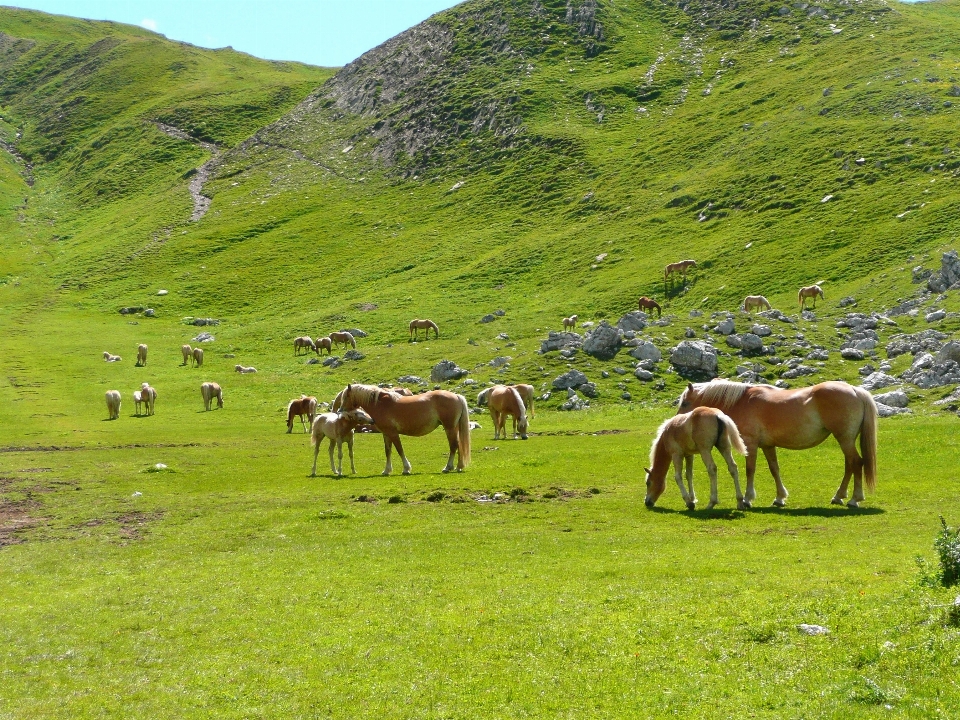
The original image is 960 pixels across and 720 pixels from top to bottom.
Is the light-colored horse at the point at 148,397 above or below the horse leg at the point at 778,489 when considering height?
above

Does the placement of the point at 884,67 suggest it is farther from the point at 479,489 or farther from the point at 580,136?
the point at 479,489

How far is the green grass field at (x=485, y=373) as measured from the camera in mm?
10867

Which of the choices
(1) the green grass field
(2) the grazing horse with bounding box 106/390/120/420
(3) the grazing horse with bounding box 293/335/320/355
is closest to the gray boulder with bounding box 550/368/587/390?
(1) the green grass field

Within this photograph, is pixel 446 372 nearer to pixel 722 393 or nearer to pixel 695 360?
pixel 695 360

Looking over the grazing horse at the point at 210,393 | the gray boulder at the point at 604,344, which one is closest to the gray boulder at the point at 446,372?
the gray boulder at the point at 604,344

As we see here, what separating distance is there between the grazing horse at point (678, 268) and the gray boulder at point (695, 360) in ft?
75.9

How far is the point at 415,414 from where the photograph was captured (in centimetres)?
2952

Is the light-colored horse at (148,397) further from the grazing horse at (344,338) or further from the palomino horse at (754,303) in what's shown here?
the palomino horse at (754,303)

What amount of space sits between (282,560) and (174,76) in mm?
198735

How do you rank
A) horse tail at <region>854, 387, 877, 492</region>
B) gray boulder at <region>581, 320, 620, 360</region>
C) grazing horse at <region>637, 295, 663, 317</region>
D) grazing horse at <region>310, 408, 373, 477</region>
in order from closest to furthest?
1. horse tail at <region>854, 387, 877, 492</region>
2. grazing horse at <region>310, 408, 373, 477</region>
3. gray boulder at <region>581, 320, 620, 360</region>
4. grazing horse at <region>637, 295, 663, 317</region>

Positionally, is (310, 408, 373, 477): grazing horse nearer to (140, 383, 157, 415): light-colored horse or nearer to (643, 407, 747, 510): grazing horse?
(643, 407, 747, 510): grazing horse

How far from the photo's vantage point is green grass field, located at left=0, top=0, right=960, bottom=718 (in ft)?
35.7

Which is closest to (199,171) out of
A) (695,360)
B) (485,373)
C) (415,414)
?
(485,373)

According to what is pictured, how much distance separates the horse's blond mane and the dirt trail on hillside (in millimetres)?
107717
